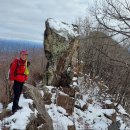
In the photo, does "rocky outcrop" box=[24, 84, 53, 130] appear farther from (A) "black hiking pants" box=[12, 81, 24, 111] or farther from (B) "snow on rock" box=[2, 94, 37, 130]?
(A) "black hiking pants" box=[12, 81, 24, 111]

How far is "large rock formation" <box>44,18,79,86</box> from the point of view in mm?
18531

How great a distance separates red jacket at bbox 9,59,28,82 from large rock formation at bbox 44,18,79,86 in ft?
26.2

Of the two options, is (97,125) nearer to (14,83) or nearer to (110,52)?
(14,83)

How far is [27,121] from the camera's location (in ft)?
32.2

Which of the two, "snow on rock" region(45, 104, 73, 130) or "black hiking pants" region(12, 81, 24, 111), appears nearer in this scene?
"black hiking pants" region(12, 81, 24, 111)

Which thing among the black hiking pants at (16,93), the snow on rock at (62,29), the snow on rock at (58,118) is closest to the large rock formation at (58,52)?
the snow on rock at (62,29)

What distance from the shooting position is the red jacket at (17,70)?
34.1 feet

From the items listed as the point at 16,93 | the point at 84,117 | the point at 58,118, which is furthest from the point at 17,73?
the point at 84,117

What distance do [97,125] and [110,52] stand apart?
1521 centimetres

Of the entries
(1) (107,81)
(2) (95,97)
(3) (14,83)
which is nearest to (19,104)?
(3) (14,83)

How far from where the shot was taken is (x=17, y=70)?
10.5 metres

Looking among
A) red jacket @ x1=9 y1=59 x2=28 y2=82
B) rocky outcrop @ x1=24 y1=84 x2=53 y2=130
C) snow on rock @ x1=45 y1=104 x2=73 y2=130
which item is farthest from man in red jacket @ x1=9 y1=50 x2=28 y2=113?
snow on rock @ x1=45 y1=104 x2=73 y2=130

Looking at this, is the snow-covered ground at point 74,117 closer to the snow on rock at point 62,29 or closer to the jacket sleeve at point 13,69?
the jacket sleeve at point 13,69

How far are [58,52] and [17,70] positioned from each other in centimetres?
823
